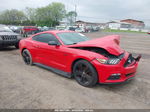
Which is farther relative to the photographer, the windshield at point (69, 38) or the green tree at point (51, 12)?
the green tree at point (51, 12)

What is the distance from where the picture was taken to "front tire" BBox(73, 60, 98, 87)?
2.92 meters

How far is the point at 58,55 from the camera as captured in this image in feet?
11.7

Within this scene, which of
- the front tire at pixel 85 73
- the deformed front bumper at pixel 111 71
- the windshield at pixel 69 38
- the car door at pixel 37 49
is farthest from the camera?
the car door at pixel 37 49

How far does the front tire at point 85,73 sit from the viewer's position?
2.92 metres

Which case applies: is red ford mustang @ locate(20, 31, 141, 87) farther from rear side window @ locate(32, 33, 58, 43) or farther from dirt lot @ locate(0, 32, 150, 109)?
dirt lot @ locate(0, 32, 150, 109)

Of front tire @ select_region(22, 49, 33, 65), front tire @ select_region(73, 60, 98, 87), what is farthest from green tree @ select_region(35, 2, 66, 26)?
front tire @ select_region(73, 60, 98, 87)

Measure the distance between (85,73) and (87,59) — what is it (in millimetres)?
410

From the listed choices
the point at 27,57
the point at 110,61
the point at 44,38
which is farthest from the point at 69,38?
the point at 27,57

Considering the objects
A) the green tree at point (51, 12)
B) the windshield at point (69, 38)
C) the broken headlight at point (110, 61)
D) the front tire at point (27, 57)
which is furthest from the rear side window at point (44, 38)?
the green tree at point (51, 12)

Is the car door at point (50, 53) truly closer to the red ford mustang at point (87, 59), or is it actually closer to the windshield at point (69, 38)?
the red ford mustang at point (87, 59)

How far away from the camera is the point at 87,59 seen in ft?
9.62

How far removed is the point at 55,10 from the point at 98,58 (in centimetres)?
6984

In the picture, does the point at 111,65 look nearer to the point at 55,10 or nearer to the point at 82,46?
the point at 82,46

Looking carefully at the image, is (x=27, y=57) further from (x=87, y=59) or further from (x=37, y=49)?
(x=87, y=59)
